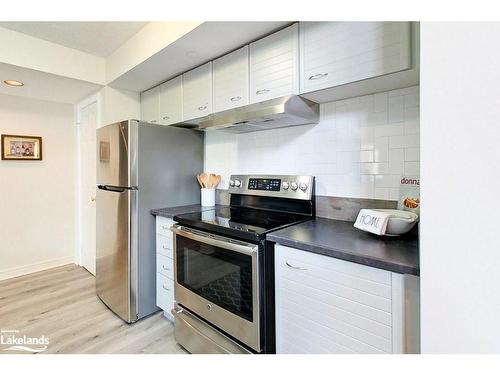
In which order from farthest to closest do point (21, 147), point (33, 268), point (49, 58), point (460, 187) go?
point (33, 268) < point (21, 147) < point (49, 58) < point (460, 187)

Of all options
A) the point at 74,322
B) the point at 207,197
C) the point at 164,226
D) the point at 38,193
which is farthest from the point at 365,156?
the point at 38,193

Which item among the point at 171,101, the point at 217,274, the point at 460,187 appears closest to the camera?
the point at 460,187

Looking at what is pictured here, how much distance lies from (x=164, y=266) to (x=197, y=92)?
1.41m

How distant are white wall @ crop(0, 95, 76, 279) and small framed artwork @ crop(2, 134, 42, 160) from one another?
0.05 metres

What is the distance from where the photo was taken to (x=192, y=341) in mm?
1564

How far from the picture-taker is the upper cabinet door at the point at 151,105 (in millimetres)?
2465

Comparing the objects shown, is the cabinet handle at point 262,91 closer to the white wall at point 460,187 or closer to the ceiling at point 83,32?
the white wall at point 460,187

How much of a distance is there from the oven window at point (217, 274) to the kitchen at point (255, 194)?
10 mm

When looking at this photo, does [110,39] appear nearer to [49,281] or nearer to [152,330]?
[152,330]

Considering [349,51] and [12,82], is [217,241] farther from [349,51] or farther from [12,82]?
[12,82]

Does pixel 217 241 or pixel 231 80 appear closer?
pixel 217 241

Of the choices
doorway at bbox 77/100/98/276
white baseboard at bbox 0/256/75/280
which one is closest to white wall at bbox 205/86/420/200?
doorway at bbox 77/100/98/276

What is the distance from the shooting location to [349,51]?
1232 millimetres
